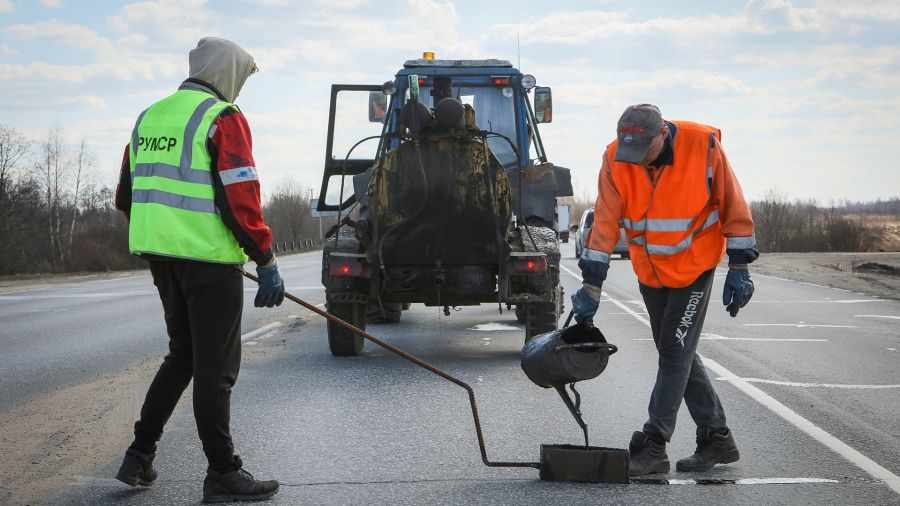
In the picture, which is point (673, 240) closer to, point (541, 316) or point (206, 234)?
point (206, 234)

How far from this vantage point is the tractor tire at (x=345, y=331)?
9969 mm

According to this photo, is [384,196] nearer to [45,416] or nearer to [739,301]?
[45,416]

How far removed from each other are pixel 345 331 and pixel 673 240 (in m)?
5.20

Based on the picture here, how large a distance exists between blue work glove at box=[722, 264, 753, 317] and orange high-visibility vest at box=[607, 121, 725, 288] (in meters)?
0.11

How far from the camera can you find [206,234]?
4.82 meters

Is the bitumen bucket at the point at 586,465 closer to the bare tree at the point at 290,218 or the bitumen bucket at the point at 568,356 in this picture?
the bitumen bucket at the point at 568,356

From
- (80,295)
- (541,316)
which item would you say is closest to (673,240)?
(541,316)

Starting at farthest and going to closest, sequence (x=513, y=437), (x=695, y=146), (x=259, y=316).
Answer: (x=259, y=316)
(x=513, y=437)
(x=695, y=146)

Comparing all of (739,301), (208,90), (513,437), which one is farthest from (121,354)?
(739,301)

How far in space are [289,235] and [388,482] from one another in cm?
8515

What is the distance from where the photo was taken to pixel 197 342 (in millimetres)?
4863

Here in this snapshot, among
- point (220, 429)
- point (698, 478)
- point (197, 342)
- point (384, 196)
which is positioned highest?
point (384, 196)

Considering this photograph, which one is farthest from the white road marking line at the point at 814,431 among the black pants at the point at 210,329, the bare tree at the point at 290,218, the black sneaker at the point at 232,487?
the bare tree at the point at 290,218

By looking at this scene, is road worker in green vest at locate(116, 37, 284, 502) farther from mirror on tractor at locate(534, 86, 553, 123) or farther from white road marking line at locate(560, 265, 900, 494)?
mirror on tractor at locate(534, 86, 553, 123)
